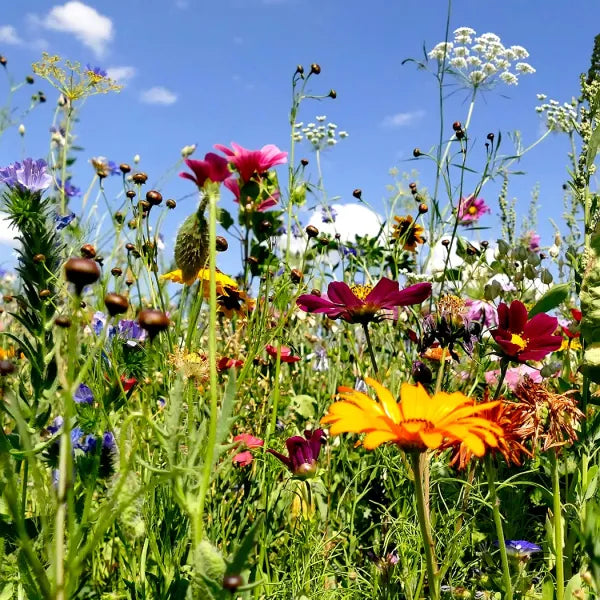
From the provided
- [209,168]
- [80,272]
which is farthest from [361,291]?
[80,272]

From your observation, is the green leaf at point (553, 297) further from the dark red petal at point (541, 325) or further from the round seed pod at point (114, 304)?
the round seed pod at point (114, 304)

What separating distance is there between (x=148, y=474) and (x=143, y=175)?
0.71 m

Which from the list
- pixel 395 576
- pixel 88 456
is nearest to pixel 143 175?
pixel 88 456

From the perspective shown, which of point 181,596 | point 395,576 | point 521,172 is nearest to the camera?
point 181,596

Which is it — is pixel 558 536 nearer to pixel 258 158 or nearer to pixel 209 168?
pixel 209 168

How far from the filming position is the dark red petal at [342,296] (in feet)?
3.91

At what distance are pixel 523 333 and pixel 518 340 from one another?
0.03m

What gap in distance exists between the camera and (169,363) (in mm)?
1306

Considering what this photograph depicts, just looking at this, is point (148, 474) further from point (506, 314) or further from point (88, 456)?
point (506, 314)

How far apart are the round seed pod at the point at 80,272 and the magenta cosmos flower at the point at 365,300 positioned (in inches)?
24.6

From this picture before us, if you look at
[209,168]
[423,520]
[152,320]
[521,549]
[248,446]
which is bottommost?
[521,549]

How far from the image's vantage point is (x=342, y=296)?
1209 millimetres

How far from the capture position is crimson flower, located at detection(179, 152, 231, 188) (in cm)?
84

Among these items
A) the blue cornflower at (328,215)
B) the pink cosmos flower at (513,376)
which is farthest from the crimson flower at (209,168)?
the blue cornflower at (328,215)
